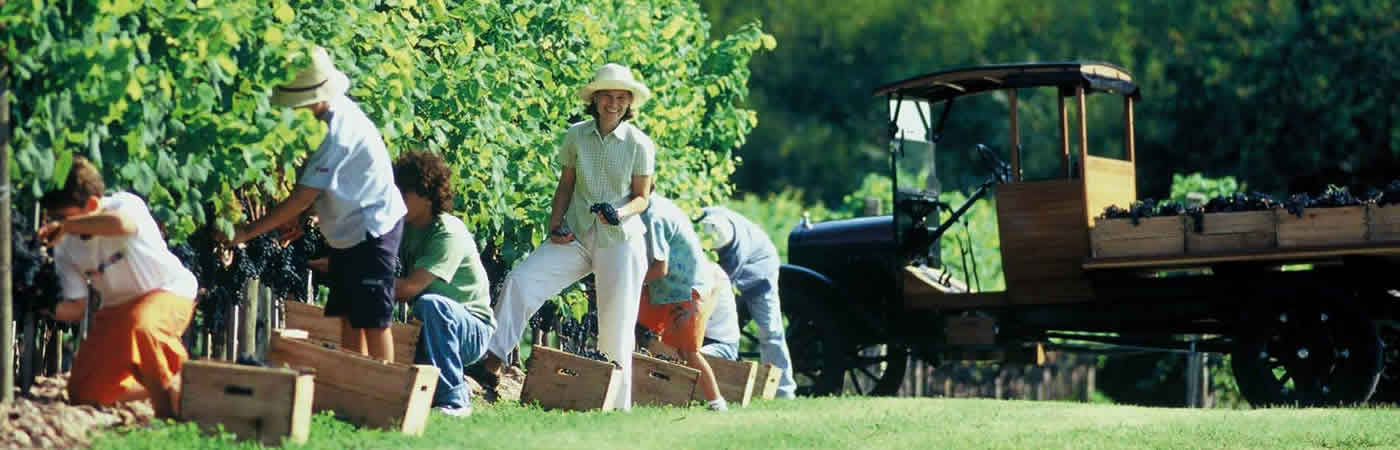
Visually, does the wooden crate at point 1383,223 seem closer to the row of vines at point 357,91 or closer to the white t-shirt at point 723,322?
the white t-shirt at point 723,322

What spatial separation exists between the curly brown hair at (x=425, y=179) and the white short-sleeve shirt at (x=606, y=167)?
Answer: 2.81 feet

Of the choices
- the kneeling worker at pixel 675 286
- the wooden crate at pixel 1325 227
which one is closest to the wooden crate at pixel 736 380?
the kneeling worker at pixel 675 286

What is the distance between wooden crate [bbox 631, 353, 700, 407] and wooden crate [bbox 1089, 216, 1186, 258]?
12.3 ft

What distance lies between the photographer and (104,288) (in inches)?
289

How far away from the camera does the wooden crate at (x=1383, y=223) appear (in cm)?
1193

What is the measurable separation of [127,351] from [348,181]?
3.92 feet

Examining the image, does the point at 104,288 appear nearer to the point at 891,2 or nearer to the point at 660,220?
the point at 660,220

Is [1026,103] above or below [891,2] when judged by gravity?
below

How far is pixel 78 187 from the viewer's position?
709 centimetres

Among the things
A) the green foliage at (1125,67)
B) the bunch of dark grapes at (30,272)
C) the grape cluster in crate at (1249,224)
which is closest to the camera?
the bunch of dark grapes at (30,272)

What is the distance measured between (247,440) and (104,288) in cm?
83

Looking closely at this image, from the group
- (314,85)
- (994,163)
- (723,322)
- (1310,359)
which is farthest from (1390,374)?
(314,85)

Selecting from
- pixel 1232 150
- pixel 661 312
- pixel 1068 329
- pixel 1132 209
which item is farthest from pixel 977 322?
pixel 1232 150

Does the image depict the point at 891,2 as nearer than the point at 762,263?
No
